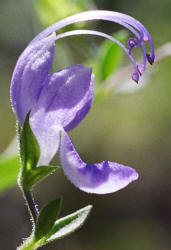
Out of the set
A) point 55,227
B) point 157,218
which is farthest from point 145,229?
point 55,227

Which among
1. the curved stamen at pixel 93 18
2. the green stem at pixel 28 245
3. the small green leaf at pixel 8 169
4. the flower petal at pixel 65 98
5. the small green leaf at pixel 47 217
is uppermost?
the curved stamen at pixel 93 18

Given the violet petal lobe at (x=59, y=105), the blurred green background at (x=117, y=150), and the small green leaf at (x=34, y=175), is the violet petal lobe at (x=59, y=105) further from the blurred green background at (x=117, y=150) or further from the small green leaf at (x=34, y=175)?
the blurred green background at (x=117, y=150)

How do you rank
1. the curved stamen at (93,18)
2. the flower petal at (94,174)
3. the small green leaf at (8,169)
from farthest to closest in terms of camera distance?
the small green leaf at (8,169)
the curved stamen at (93,18)
the flower petal at (94,174)

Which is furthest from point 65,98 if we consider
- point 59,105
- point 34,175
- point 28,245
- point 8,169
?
point 8,169

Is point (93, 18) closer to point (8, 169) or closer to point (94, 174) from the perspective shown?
point (94, 174)

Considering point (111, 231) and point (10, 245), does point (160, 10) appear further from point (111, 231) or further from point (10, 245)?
point (10, 245)

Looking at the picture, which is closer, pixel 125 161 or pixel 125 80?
pixel 125 80

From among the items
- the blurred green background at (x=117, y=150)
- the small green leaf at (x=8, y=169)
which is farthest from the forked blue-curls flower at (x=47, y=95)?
the blurred green background at (x=117, y=150)
